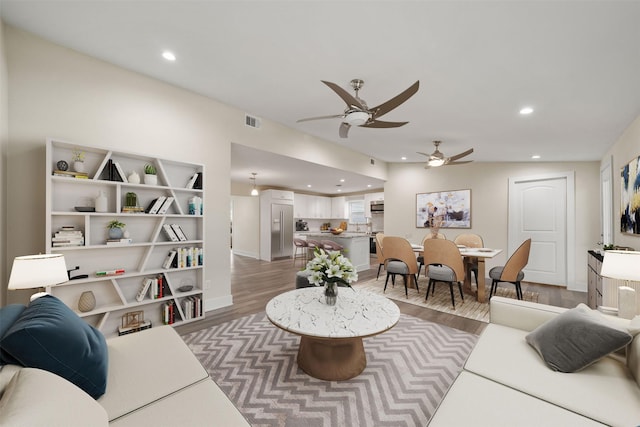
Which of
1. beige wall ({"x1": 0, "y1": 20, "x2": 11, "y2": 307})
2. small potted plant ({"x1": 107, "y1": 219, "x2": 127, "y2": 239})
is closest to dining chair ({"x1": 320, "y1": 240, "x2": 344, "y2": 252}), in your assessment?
small potted plant ({"x1": 107, "y1": 219, "x2": 127, "y2": 239})

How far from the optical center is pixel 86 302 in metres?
2.48

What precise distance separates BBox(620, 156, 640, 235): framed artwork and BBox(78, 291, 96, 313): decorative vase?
561cm

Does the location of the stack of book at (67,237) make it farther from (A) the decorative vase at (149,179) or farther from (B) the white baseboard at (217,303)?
(B) the white baseboard at (217,303)

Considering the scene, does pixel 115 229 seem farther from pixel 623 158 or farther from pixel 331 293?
pixel 623 158

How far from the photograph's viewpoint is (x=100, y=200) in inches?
99.9

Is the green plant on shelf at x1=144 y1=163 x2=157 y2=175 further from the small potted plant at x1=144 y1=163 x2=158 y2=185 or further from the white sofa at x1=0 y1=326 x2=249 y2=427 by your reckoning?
the white sofa at x1=0 y1=326 x2=249 y2=427

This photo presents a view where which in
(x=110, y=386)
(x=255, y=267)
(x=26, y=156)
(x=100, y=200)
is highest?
(x=26, y=156)

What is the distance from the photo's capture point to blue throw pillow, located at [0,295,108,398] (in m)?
1.07

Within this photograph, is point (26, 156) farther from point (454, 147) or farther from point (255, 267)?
point (454, 147)

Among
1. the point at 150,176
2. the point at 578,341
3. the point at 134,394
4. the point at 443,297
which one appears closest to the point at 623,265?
the point at 578,341

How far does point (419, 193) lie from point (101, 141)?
6.04 meters

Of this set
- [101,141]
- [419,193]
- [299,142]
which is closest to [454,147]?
A: [419,193]

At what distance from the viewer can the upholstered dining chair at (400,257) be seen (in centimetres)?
414

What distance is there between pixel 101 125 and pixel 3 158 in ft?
2.56
